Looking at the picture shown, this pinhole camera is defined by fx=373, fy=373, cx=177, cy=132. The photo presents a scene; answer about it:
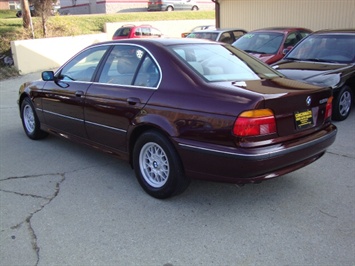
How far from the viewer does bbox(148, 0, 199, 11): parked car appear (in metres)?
34.6

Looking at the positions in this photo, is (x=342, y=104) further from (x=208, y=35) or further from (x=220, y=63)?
(x=208, y=35)

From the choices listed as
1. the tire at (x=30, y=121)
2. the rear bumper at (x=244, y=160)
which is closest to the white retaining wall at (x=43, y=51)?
the tire at (x=30, y=121)

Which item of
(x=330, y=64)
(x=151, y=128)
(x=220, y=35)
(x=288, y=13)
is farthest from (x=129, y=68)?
(x=288, y=13)

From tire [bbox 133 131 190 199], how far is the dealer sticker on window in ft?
3.85

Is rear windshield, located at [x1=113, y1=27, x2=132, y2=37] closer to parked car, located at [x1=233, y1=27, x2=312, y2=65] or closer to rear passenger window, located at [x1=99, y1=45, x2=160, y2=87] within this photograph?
parked car, located at [x1=233, y1=27, x2=312, y2=65]

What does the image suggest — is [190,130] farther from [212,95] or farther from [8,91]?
[8,91]

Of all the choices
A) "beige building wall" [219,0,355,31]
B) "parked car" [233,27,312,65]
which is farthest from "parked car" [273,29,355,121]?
"beige building wall" [219,0,355,31]

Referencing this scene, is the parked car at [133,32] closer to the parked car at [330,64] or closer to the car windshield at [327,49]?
the car windshield at [327,49]

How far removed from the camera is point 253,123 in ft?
10.2

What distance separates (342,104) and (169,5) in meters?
30.6

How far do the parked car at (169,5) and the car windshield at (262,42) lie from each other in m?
26.2

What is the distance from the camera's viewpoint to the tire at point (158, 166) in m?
3.60

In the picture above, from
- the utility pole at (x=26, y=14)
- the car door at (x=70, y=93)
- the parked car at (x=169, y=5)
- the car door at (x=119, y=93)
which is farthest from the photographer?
the parked car at (x=169, y=5)

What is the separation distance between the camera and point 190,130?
3379 millimetres
